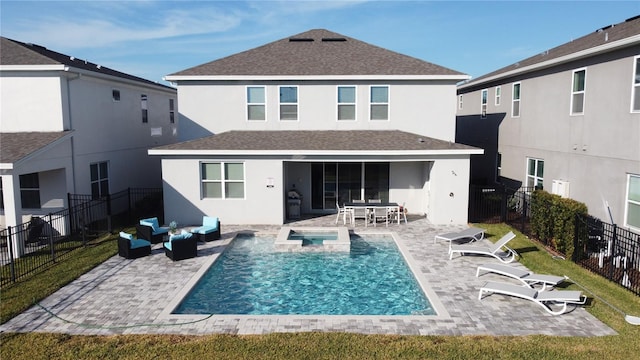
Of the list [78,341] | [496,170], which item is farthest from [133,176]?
[496,170]

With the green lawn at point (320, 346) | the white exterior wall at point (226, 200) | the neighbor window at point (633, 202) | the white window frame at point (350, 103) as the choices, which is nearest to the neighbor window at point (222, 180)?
the white exterior wall at point (226, 200)

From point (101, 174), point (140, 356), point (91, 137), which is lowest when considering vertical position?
point (140, 356)

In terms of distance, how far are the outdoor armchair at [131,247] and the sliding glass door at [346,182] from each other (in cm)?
866

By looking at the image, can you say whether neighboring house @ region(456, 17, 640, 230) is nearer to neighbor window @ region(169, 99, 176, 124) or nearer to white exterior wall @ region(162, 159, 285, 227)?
white exterior wall @ region(162, 159, 285, 227)

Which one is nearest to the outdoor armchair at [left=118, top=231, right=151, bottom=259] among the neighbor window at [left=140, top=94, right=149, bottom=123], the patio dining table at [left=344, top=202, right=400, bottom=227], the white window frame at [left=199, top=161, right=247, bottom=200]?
the white window frame at [left=199, top=161, right=247, bottom=200]

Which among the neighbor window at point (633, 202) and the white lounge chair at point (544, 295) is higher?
the neighbor window at point (633, 202)

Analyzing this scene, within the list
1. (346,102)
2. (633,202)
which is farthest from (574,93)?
(346,102)

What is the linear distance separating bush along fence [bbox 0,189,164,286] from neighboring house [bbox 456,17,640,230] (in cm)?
1742

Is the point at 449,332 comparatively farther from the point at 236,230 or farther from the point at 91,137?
the point at 91,137

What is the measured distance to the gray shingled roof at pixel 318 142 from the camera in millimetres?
18078

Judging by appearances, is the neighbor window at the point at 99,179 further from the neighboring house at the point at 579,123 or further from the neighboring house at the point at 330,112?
the neighboring house at the point at 579,123

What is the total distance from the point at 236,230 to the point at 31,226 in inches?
282

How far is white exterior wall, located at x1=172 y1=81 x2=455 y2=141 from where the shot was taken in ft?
67.3

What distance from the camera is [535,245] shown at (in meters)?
15.5
